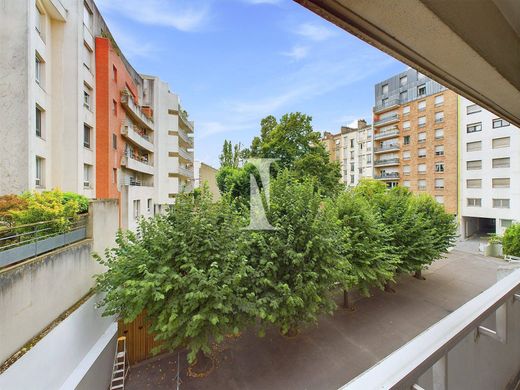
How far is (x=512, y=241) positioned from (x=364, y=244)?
13.5 m

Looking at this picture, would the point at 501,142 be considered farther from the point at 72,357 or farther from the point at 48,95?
the point at 48,95

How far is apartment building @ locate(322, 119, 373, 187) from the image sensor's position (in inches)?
1129

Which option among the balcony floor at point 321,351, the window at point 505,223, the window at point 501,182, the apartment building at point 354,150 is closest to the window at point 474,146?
the window at point 501,182

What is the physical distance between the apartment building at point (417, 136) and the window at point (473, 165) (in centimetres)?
87

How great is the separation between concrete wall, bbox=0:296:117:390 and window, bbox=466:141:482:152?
24.7 meters

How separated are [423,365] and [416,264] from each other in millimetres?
9392

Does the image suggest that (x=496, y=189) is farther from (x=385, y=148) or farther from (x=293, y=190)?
(x=293, y=190)

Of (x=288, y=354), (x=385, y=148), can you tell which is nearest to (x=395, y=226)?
(x=288, y=354)

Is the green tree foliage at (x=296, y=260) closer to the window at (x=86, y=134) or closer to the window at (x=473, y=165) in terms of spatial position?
the window at (x=86, y=134)

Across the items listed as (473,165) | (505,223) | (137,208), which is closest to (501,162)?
(473,165)

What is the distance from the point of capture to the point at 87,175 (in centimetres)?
1092

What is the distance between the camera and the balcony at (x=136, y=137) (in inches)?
520

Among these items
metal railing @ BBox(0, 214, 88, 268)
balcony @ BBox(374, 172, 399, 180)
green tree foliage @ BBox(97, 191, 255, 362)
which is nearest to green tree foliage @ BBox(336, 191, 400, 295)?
green tree foliage @ BBox(97, 191, 255, 362)

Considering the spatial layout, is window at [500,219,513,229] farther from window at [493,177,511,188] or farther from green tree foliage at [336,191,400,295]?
green tree foliage at [336,191,400,295]
